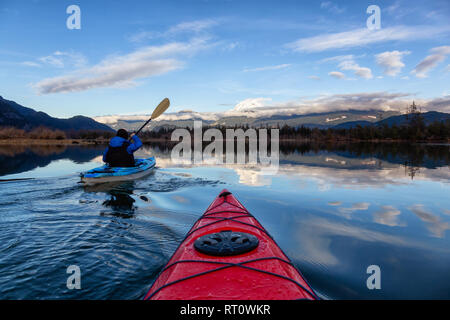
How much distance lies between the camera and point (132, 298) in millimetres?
3080

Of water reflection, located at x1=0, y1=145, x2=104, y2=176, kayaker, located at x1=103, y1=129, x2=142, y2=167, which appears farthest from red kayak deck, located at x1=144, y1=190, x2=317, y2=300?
water reflection, located at x1=0, y1=145, x2=104, y2=176

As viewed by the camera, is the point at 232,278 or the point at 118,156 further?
the point at 118,156

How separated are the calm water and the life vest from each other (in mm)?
1352

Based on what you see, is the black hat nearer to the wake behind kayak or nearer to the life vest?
the life vest

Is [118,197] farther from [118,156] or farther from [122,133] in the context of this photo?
[122,133]

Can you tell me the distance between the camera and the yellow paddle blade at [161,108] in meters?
14.0

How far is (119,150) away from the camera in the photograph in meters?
10.7

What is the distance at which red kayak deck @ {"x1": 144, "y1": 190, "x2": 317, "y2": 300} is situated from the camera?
2191 millimetres

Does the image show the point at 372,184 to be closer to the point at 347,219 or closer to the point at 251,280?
the point at 347,219

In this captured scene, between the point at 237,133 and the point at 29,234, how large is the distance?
107 m

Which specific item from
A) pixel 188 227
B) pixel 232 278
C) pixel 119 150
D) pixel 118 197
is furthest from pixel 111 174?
pixel 232 278

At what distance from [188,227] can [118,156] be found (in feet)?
21.3

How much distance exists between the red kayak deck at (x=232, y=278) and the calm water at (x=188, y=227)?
3.07ft

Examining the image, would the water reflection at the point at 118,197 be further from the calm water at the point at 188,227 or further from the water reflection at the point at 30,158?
the water reflection at the point at 30,158
